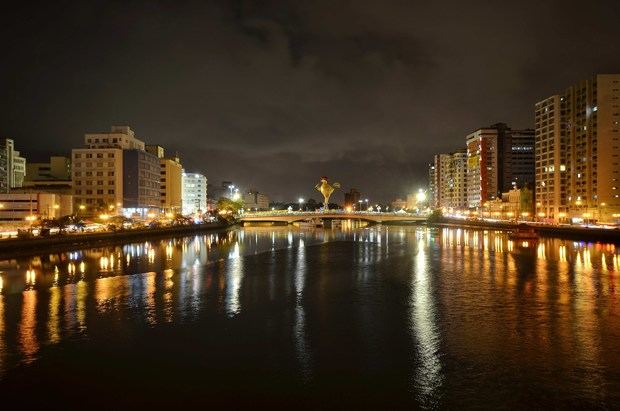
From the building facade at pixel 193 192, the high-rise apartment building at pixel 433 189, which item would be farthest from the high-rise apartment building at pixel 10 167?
the high-rise apartment building at pixel 433 189

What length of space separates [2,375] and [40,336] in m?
3.40

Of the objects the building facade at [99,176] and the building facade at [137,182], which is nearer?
the building facade at [99,176]

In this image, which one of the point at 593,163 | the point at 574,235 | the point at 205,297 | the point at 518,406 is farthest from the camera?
the point at 593,163

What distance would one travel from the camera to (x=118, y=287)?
79.7 feet

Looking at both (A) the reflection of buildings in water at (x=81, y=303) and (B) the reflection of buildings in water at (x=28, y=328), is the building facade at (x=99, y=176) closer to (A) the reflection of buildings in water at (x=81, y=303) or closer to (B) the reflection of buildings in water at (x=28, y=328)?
(A) the reflection of buildings in water at (x=81, y=303)

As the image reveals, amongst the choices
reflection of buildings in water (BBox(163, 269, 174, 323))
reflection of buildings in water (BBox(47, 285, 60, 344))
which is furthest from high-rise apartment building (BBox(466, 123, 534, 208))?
reflection of buildings in water (BBox(47, 285, 60, 344))

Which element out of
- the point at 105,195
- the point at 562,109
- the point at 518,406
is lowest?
the point at 518,406

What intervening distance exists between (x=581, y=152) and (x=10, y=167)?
343ft

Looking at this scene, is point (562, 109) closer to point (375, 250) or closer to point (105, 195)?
point (375, 250)

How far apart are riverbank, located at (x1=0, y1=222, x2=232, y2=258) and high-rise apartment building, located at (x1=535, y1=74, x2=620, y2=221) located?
2436 inches

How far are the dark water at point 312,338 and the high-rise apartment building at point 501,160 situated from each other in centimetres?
11032

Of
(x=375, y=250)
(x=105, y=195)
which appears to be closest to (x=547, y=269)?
(x=375, y=250)

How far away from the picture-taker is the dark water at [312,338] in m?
11.3

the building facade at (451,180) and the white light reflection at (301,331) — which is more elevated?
the building facade at (451,180)
